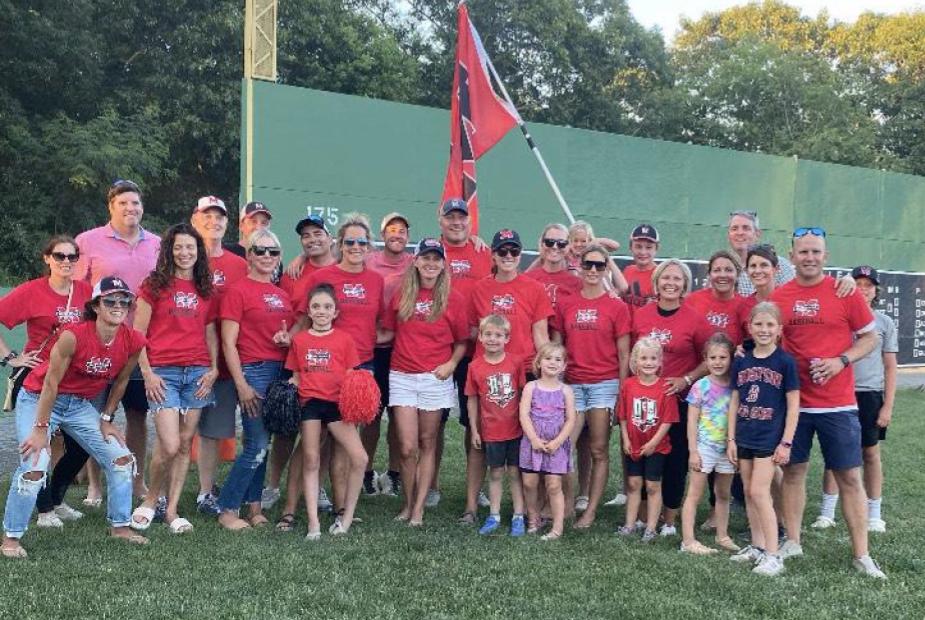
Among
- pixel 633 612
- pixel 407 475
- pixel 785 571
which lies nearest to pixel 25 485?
pixel 407 475

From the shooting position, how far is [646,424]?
5.58 m

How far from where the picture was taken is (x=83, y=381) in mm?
5176

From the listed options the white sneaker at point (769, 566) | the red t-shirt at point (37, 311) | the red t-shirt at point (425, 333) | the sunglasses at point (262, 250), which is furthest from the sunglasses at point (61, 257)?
the white sneaker at point (769, 566)

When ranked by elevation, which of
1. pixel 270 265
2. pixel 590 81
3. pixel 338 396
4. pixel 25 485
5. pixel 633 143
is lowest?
pixel 25 485

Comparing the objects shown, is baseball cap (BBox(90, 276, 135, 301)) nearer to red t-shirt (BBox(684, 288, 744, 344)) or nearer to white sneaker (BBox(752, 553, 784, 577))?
red t-shirt (BBox(684, 288, 744, 344))

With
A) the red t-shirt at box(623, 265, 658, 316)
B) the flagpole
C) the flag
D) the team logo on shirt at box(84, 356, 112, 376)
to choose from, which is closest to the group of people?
the team logo on shirt at box(84, 356, 112, 376)

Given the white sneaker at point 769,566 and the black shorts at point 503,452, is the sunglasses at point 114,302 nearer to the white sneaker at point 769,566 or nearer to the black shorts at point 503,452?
the black shorts at point 503,452

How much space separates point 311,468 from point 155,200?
17.7 metres

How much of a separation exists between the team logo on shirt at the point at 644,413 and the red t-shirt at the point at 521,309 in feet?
2.52

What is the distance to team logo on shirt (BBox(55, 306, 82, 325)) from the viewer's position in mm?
5666

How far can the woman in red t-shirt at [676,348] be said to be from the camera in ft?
18.4

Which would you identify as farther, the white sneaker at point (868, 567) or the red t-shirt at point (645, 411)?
the red t-shirt at point (645, 411)

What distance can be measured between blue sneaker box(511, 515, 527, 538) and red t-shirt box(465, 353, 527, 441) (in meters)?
0.52

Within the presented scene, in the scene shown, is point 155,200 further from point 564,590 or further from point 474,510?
point 564,590
